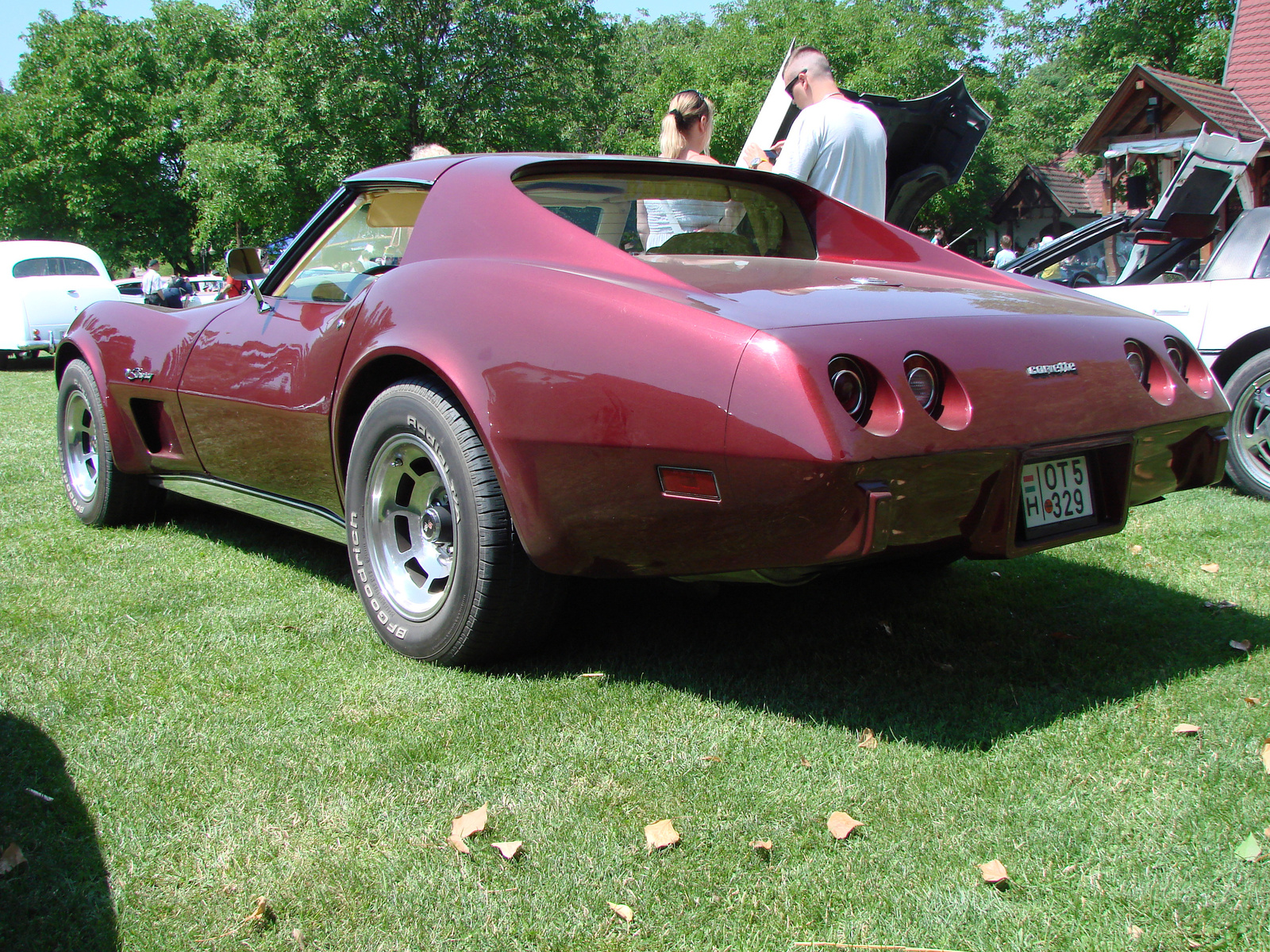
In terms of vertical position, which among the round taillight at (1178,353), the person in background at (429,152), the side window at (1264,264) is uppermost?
the person in background at (429,152)

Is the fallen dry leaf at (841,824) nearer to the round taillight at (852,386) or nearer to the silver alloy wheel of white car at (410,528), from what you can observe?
the round taillight at (852,386)

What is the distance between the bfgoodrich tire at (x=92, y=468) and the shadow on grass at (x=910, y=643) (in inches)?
44.6

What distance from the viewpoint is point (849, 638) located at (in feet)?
10.4

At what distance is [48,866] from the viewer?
1972mm

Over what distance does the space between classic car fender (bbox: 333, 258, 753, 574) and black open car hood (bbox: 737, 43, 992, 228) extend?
362 centimetres

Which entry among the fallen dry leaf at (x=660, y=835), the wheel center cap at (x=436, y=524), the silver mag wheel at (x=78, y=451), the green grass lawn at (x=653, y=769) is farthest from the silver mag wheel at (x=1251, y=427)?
the silver mag wheel at (x=78, y=451)

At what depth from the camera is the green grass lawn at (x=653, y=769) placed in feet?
5.94

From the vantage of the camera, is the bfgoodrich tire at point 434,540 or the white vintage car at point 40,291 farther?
the white vintage car at point 40,291

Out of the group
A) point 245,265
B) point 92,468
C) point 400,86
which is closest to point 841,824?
point 245,265

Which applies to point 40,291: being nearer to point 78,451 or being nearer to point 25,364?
point 25,364

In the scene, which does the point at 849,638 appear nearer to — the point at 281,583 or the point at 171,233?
the point at 281,583

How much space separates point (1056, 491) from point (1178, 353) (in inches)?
29.0

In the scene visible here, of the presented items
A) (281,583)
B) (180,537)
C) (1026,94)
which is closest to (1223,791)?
(281,583)

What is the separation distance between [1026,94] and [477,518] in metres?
57.2
